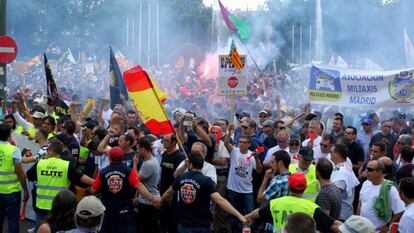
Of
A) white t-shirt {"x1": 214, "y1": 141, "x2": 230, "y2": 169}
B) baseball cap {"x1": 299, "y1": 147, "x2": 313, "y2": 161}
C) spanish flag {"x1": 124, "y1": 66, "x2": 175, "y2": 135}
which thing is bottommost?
white t-shirt {"x1": 214, "y1": 141, "x2": 230, "y2": 169}

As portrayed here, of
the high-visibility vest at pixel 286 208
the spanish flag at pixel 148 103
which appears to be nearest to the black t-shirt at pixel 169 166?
the spanish flag at pixel 148 103

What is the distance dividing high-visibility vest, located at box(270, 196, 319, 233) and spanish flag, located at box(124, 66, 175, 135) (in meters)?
2.70

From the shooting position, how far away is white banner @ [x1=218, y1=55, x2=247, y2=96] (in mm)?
12758

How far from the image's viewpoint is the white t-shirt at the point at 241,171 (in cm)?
1040

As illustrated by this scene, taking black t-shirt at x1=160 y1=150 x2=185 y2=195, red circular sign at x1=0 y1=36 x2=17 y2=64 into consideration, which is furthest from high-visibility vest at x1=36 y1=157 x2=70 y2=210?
red circular sign at x1=0 y1=36 x2=17 y2=64

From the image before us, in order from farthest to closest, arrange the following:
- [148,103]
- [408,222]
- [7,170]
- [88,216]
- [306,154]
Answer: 1. [7,170]
2. [148,103]
3. [306,154]
4. [408,222]
5. [88,216]

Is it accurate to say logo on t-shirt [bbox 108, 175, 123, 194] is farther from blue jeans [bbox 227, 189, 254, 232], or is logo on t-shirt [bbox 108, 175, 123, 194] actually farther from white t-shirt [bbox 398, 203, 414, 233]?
white t-shirt [bbox 398, 203, 414, 233]

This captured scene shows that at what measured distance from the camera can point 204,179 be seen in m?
7.80

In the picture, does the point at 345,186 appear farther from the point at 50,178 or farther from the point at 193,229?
the point at 50,178

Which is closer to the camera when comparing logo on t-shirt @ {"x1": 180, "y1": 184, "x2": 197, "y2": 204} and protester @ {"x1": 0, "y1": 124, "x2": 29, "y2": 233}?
logo on t-shirt @ {"x1": 180, "y1": 184, "x2": 197, "y2": 204}

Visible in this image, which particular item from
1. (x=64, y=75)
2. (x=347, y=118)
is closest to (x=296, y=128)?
(x=347, y=118)

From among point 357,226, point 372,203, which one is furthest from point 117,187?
point 357,226

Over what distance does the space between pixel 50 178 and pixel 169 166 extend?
5.76 feet

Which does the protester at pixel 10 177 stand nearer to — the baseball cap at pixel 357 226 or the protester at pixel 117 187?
the protester at pixel 117 187
